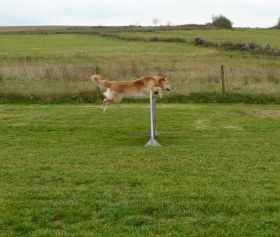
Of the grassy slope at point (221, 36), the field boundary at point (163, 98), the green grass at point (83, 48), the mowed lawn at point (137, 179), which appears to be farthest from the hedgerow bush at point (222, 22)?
the mowed lawn at point (137, 179)

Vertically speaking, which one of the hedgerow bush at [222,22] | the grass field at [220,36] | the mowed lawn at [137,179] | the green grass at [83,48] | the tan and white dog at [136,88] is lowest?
the mowed lawn at [137,179]

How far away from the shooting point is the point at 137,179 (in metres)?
8.66

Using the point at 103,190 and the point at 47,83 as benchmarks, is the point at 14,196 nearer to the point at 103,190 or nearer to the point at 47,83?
the point at 103,190

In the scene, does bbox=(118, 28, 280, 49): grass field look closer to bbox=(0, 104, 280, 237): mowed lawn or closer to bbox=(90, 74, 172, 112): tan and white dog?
bbox=(0, 104, 280, 237): mowed lawn

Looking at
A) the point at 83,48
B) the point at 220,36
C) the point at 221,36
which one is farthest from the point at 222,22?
the point at 83,48

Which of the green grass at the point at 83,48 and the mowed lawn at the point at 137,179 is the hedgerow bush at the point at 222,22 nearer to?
the green grass at the point at 83,48

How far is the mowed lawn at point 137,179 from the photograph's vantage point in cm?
646

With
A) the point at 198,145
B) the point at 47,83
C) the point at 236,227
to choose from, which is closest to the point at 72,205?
the point at 236,227

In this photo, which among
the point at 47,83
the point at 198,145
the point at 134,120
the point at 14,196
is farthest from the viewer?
the point at 47,83

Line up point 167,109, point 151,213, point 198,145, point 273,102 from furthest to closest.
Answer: point 273,102, point 167,109, point 198,145, point 151,213

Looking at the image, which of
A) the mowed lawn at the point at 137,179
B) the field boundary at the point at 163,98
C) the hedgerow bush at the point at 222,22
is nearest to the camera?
the mowed lawn at the point at 137,179

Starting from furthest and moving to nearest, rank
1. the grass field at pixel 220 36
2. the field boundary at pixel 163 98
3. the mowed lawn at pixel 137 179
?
the grass field at pixel 220 36, the field boundary at pixel 163 98, the mowed lawn at pixel 137 179

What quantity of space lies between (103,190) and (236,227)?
2.44 metres

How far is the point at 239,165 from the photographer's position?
10000 millimetres
